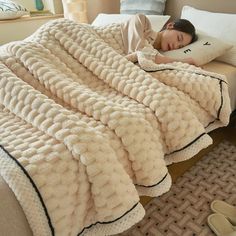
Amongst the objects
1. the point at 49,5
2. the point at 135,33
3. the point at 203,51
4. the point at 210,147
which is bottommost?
the point at 210,147

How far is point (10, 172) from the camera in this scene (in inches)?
25.5

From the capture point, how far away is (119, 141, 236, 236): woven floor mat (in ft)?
3.79

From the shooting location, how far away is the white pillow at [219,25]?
159 centimetres

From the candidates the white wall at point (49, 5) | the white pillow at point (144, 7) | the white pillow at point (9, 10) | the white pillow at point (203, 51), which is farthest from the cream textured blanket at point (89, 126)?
the white wall at point (49, 5)

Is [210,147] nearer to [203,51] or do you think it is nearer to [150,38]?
[203,51]

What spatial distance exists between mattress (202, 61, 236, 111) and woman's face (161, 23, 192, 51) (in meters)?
0.19

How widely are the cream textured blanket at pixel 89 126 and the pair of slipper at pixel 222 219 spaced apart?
36 centimetres

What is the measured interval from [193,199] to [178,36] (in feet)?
3.05

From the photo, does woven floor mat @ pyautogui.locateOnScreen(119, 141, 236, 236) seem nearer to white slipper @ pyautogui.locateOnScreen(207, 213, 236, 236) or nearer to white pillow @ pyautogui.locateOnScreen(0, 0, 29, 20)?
white slipper @ pyautogui.locateOnScreen(207, 213, 236, 236)

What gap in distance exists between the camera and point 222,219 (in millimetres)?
1161

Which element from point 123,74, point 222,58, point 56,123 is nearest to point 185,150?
point 123,74

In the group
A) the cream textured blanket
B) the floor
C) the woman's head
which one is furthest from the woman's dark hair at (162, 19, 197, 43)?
the floor

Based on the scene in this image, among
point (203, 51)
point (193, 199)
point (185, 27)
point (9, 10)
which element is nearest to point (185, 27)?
point (185, 27)

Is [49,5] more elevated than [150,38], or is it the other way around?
[150,38]
